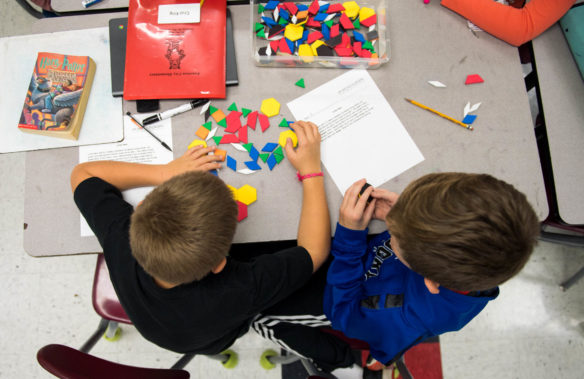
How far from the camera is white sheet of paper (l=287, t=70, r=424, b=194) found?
3.18 ft

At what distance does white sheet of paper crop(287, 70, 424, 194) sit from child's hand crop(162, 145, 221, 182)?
0.86 ft

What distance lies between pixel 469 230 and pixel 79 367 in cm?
84

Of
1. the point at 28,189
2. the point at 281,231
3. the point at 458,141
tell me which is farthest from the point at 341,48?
the point at 28,189

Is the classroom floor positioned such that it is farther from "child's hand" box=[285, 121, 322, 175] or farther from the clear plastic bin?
the clear plastic bin

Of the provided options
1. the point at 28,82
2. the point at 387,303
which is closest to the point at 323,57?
the point at 387,303

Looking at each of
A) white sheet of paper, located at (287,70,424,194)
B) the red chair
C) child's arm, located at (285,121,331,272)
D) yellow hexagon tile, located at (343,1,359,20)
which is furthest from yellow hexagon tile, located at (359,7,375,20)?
the red chair

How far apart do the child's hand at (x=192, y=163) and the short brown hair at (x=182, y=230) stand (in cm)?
21

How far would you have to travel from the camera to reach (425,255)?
705 mm

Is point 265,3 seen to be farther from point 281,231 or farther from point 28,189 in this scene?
point 28,189

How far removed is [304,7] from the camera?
1.05 meters

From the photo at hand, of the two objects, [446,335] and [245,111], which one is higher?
[245,111]

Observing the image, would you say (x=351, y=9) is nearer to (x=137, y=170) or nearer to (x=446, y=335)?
(x=137, y=170)

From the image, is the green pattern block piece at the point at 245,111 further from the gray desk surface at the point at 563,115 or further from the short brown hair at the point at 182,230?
the gray desk surface at the point at 563,115

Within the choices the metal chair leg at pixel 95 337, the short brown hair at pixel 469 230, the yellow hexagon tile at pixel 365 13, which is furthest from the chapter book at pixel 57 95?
the short brown hair at pixel 469 230
